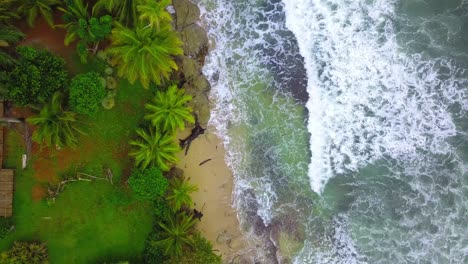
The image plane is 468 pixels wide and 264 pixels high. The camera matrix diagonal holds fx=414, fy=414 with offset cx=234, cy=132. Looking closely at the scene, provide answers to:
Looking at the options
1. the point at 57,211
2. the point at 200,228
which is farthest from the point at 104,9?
the point at 200,228

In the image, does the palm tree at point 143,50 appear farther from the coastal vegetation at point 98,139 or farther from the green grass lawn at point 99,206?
the green grass lawn at point 99,206

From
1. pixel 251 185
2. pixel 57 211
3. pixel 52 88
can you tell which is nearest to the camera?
pixel 52 88

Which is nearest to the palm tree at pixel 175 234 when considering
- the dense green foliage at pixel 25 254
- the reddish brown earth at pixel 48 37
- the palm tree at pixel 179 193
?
the palm tree at pixel 179 193

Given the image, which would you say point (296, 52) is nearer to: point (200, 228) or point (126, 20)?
point (126, 20)

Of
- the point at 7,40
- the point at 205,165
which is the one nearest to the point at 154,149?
the point at 205,165

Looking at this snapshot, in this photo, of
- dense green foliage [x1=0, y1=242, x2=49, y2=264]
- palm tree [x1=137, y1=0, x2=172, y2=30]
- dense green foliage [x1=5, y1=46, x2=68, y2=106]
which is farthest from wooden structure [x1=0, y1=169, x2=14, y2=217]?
palm tree [x1=137, y1=0, x2=172, y2=30]

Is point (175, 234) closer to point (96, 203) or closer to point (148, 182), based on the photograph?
point (148, 182)
